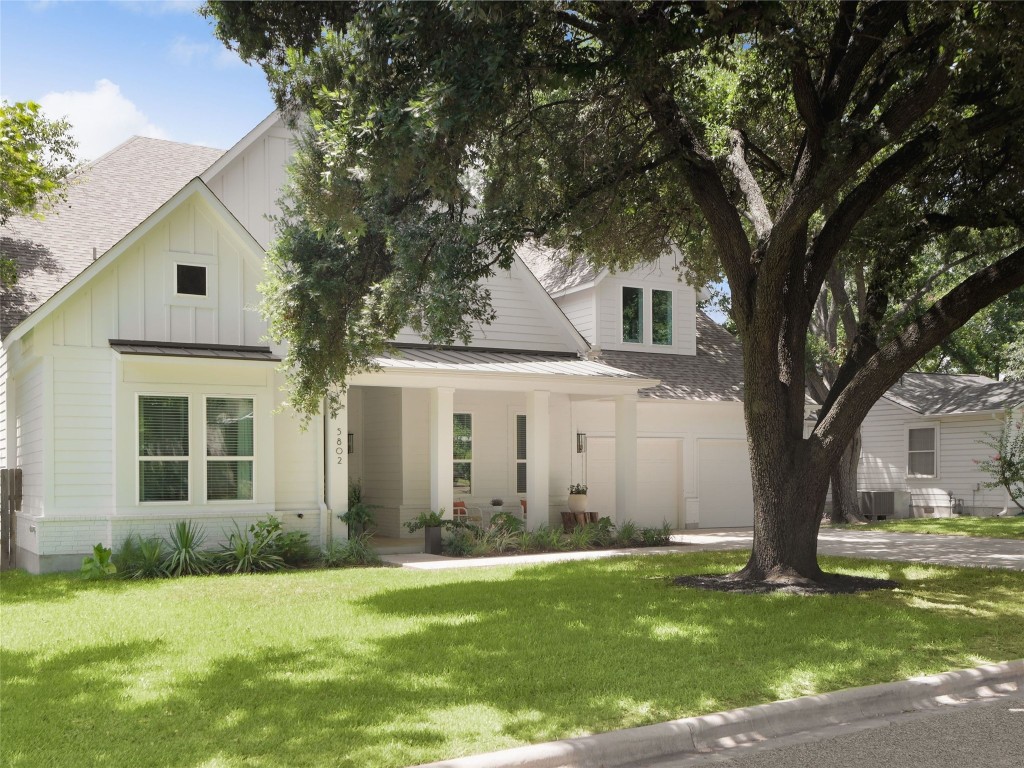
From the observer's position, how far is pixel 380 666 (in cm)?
787

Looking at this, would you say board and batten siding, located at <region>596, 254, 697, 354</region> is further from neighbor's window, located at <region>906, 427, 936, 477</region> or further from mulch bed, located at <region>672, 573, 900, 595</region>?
mulch bed, located at <region>672, 573, 900, 595</region>

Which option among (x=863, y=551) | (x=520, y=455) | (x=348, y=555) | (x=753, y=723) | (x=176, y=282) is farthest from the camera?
(x=520, y=455)

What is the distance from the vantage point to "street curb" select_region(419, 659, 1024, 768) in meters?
5.64

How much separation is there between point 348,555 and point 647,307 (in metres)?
11.3

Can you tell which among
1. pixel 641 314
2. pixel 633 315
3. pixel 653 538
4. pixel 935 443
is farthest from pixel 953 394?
pixel 653 538

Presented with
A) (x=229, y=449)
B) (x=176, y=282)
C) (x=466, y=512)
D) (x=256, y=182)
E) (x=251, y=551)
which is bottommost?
(x=251, y=551)

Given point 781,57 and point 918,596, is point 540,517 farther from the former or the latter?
point 781,57

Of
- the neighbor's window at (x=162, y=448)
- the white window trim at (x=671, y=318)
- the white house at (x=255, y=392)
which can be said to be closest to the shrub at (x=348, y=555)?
the white house at (x=255, y=392)

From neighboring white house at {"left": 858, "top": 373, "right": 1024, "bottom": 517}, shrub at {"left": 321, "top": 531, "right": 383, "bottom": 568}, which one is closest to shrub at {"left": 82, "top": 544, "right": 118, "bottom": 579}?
shrub at {"left": 321, "top": 531, "right": 383, "bottom": 568}

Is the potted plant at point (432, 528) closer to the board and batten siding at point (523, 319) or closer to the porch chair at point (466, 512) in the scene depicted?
the porch chair at point (466, 512)

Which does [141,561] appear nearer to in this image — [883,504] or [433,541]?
[433,541]

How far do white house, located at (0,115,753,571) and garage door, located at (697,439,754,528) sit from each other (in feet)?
0.19

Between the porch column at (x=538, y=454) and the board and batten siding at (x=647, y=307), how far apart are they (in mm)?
4589

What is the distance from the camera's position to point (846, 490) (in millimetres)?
25750
